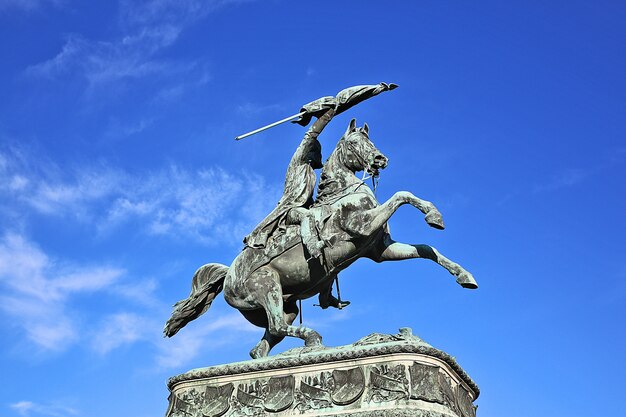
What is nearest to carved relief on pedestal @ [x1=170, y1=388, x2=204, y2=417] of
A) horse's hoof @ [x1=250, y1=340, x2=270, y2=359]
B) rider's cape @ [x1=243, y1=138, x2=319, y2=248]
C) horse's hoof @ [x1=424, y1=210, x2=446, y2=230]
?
horse's hoof @ [x1=250, y1=340, x2=270, y2=359]

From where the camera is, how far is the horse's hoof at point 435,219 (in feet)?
42.1

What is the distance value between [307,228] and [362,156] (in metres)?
1.57

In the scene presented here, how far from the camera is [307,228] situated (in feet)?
44.5

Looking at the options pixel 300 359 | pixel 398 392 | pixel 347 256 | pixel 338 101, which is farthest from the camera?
pixel 338 101

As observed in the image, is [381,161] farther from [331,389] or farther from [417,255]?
[331,389]

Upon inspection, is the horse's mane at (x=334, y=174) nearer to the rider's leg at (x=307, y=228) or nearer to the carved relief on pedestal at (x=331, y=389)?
the rider's leg at (x=307, y=228)

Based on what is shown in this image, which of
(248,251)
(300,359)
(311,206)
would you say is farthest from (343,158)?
(300,359)

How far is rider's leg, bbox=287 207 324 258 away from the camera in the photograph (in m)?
13.3

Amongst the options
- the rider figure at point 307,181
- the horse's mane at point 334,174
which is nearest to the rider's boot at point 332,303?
the rider figure at point 307,181

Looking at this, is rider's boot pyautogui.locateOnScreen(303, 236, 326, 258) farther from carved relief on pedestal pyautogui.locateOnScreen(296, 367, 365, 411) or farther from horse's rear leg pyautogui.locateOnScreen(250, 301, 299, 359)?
carved relief on pedestal pyautogui.locateOnScreen(296, 367, 365, 411)

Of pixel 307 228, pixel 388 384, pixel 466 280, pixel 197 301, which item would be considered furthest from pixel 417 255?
pixel 197 301

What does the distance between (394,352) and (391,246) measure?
253 centimetres

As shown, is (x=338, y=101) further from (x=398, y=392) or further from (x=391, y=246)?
(x=398, y=392)

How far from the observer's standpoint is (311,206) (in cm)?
1425
